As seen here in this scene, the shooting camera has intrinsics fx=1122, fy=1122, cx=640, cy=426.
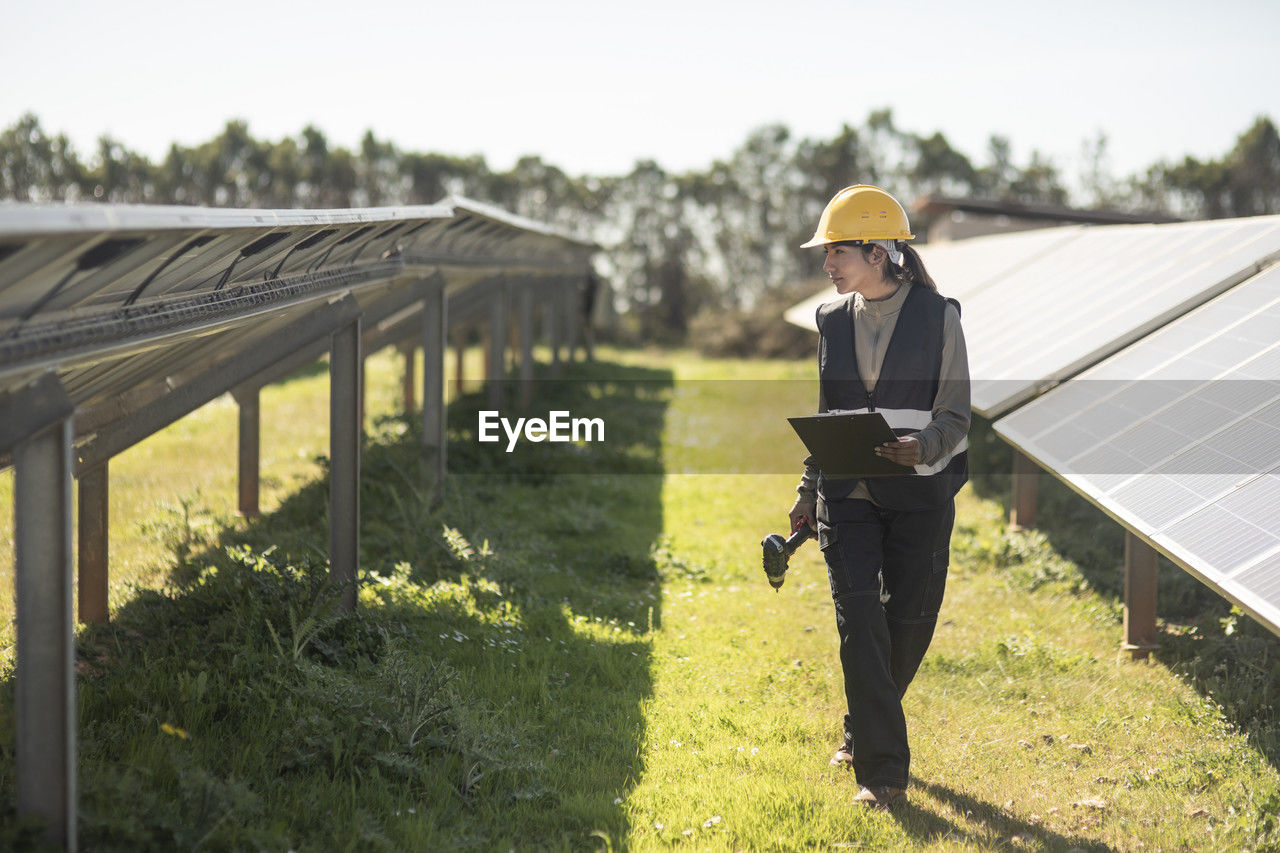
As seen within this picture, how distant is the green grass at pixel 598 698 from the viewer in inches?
139

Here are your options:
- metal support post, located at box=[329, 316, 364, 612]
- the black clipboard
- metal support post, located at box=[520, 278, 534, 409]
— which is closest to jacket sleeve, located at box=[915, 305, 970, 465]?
the black clipboard

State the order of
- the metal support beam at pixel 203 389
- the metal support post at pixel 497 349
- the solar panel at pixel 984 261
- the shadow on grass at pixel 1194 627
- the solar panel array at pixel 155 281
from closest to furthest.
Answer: the solar panel array at pixel 155 281 → the shadow on grass at pixel 1194 627 → the metal support beam at pixel 203 389 → the metal support post at pixel 497 349 → the solar panel at pixel 984 261

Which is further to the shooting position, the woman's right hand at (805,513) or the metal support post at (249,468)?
the metal support post at (249,468)

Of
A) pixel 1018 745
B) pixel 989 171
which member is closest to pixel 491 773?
pixel 1018 745

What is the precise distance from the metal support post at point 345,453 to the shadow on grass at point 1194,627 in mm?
3859

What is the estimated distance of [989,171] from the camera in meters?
51.3

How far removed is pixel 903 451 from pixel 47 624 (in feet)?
8.16

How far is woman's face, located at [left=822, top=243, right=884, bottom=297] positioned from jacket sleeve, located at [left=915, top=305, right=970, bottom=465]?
0.87 feet

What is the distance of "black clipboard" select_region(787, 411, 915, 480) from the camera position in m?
3.60

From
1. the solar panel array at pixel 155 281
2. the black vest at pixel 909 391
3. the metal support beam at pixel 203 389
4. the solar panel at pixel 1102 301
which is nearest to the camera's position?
the solar panel array at pixel 155 281

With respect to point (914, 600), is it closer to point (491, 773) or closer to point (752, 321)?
point (491, 773)

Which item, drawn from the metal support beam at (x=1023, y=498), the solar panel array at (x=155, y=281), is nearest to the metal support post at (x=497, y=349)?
the solar panel array at (x=155, y=281)

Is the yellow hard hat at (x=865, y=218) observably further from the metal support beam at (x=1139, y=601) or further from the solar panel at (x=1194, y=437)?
the metal support beam at (x=1139, y=601)

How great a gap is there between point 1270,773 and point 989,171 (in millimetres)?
50991
